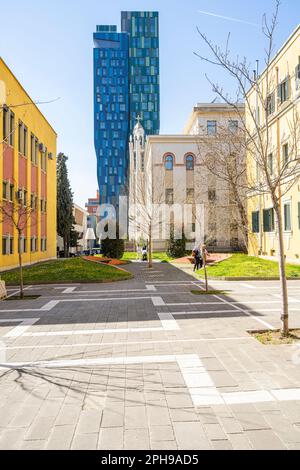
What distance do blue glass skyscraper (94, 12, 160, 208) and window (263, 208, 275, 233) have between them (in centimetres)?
10459

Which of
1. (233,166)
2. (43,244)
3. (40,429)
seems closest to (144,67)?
(43,244)

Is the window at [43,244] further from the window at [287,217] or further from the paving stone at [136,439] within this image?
the paving stone at [136,439]

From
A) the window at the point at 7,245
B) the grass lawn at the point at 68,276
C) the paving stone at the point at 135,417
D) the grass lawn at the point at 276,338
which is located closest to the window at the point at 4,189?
the window at the point at 7,245

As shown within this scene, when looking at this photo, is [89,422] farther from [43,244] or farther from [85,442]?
[43,244]

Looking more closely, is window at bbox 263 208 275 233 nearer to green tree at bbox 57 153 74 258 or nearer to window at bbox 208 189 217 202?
window at bbox 208 189 217 202

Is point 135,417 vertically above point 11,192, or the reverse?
point 11,192

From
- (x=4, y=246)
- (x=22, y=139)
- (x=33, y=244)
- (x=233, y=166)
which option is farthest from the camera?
(x=33, y=244)

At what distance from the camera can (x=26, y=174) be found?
3184 cm

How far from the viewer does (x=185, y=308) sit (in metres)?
12.0

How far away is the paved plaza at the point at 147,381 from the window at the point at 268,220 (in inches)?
694

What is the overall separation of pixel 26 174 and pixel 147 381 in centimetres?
2849

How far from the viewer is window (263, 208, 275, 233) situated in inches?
1110

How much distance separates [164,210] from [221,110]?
16953 mm

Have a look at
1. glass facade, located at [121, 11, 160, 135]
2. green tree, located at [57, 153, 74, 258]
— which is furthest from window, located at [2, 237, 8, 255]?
glass facade, located at [121, 11, 160, 135]
